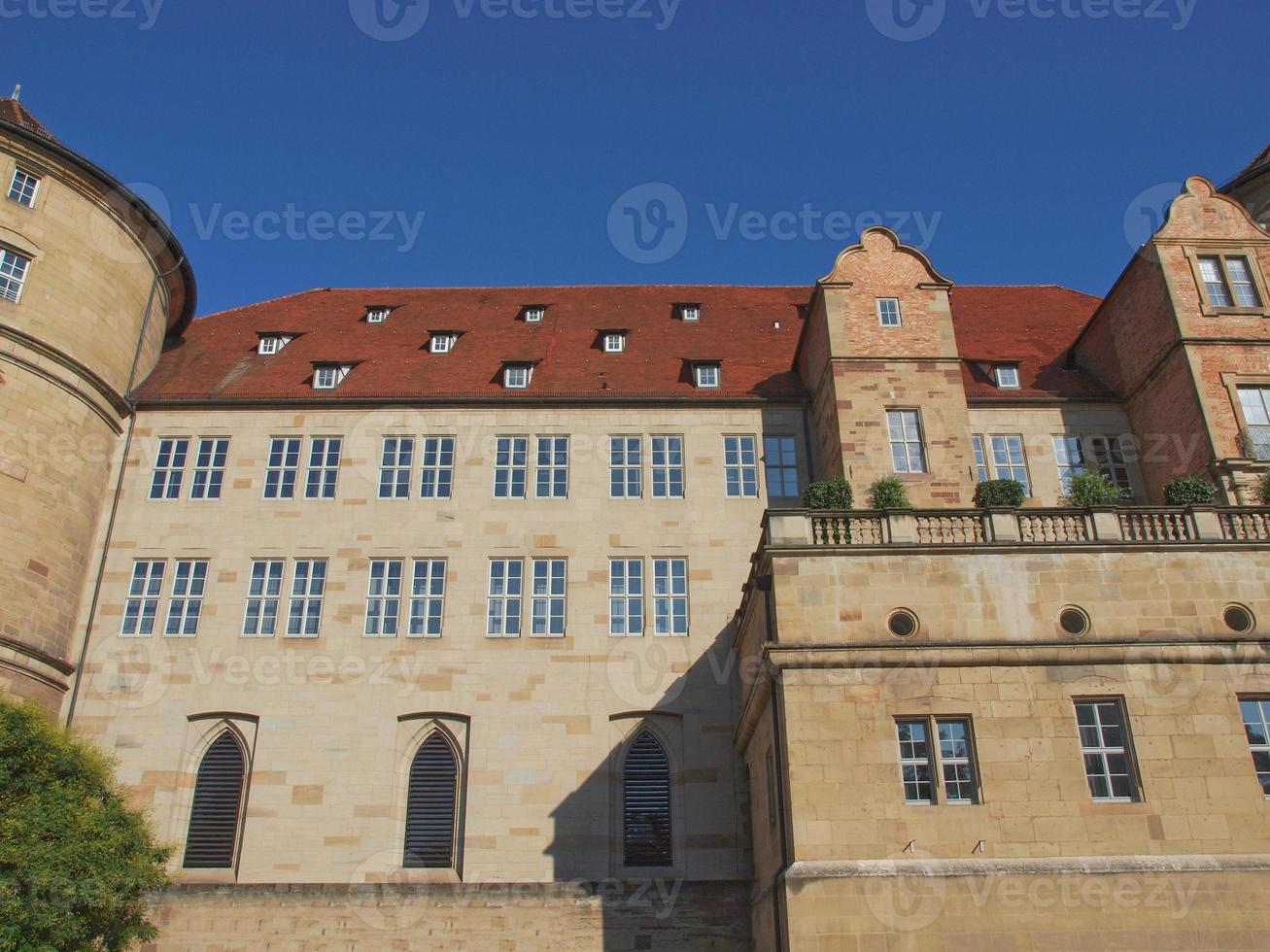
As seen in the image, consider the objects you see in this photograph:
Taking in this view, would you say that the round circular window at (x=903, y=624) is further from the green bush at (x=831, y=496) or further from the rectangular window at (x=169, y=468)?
the rectangular window at (x=169, y=468)

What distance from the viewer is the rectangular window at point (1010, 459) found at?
26031 millimetres

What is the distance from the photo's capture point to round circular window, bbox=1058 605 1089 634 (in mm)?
17984

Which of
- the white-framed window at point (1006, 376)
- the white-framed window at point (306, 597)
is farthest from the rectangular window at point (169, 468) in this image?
the white-framed window at point (1006, 376)

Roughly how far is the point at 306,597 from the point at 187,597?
276 cm

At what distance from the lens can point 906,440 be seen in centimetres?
2442

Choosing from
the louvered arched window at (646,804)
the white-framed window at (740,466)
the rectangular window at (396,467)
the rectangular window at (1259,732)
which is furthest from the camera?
the rectangular window at (396,467)

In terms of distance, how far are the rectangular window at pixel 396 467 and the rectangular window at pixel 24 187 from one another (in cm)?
999

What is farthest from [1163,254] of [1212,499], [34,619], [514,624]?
[34,619]

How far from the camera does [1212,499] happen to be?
68.1 feet

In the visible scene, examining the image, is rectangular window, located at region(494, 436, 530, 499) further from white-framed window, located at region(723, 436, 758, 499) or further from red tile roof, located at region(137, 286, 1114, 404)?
white-framed window, located at region(723, 436, 758, 499)

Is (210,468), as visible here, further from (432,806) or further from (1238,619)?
(1238,619)

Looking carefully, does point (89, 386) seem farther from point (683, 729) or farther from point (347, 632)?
point (683, 729)

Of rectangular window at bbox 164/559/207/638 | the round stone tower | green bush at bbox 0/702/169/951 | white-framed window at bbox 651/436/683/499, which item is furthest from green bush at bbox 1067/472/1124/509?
the round stone tower

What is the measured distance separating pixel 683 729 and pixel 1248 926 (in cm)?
1114
